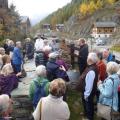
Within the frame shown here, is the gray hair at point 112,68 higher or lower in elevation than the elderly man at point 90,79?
higher

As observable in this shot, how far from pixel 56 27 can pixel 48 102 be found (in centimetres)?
17364

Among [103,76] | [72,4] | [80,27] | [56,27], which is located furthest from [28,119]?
[72,4]

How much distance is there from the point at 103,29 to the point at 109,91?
12686cm

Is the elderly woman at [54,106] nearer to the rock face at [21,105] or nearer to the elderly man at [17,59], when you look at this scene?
the rock face at [21,105]

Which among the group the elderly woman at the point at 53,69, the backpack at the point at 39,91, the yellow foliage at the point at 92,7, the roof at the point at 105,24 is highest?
the yellow foliage at the point at 92,7

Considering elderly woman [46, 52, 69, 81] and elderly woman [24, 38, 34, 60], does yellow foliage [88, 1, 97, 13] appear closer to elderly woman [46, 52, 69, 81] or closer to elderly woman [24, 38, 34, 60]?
elderly woman [24, 38, 34, 60]

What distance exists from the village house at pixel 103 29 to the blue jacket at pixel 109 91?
122588mm

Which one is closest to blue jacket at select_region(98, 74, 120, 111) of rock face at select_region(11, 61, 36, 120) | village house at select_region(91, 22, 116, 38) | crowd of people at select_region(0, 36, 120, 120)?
crowd of people at select_region(0, 36, 120, 120)

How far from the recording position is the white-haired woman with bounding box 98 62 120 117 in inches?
302

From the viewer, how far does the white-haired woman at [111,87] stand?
7.66 meters

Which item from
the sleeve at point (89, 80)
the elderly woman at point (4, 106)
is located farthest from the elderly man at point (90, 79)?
the elderly woman at point (4, 106)

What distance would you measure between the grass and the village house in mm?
118885

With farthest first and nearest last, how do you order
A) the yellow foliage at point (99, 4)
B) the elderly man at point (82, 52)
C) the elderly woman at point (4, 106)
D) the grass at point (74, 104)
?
1. the yellow foliage at point (99, 4)
2. the elderly man at point (82, 52)
3. the grass at point (74, 104)
4. the elderly woman at point (4, 106)

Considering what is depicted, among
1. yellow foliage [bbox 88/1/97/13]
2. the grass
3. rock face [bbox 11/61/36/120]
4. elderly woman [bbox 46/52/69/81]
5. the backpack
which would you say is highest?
yellow foliage [bbox 88/1/97/13]
